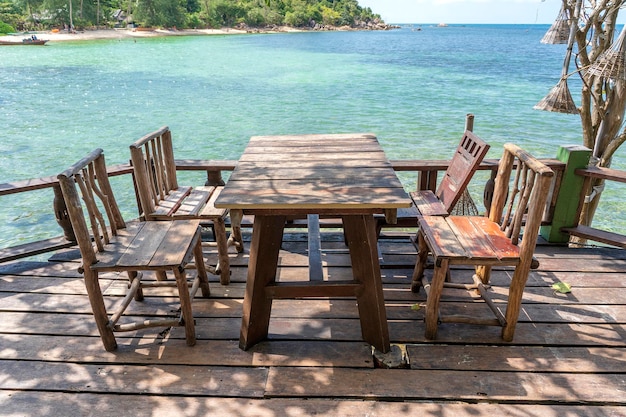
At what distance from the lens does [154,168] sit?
3.23 m

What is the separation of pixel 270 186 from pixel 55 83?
88.6 feet

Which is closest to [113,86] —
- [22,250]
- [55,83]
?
[55,83]

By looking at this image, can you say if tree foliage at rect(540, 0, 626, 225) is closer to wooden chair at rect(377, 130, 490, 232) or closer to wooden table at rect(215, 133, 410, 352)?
wooden chair at rect(377, 130, 490, 232)

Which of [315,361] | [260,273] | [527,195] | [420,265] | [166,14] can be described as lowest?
[315,361]

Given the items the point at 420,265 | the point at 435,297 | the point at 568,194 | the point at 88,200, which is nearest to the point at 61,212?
the point at 88,200

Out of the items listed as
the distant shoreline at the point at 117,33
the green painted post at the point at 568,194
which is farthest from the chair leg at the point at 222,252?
the distant shoreline at the point at 117,33

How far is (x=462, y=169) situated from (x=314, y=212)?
4.73 feet

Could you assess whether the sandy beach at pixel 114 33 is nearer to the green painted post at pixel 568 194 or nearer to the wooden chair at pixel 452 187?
the wooden chair at pixel 452 187

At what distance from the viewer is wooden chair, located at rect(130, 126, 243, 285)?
9.25 feet

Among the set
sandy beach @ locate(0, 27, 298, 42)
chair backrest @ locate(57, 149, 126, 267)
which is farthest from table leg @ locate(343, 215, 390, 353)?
sandy beach @ locate(0, 27, 298, 42)

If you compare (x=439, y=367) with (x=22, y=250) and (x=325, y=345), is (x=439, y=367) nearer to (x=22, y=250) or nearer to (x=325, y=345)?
(x=325, y=345)

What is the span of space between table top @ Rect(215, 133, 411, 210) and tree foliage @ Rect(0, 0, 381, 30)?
A: 3931 centimetres

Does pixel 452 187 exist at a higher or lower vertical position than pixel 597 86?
lower

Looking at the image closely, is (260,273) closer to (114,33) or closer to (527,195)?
(527,195)
